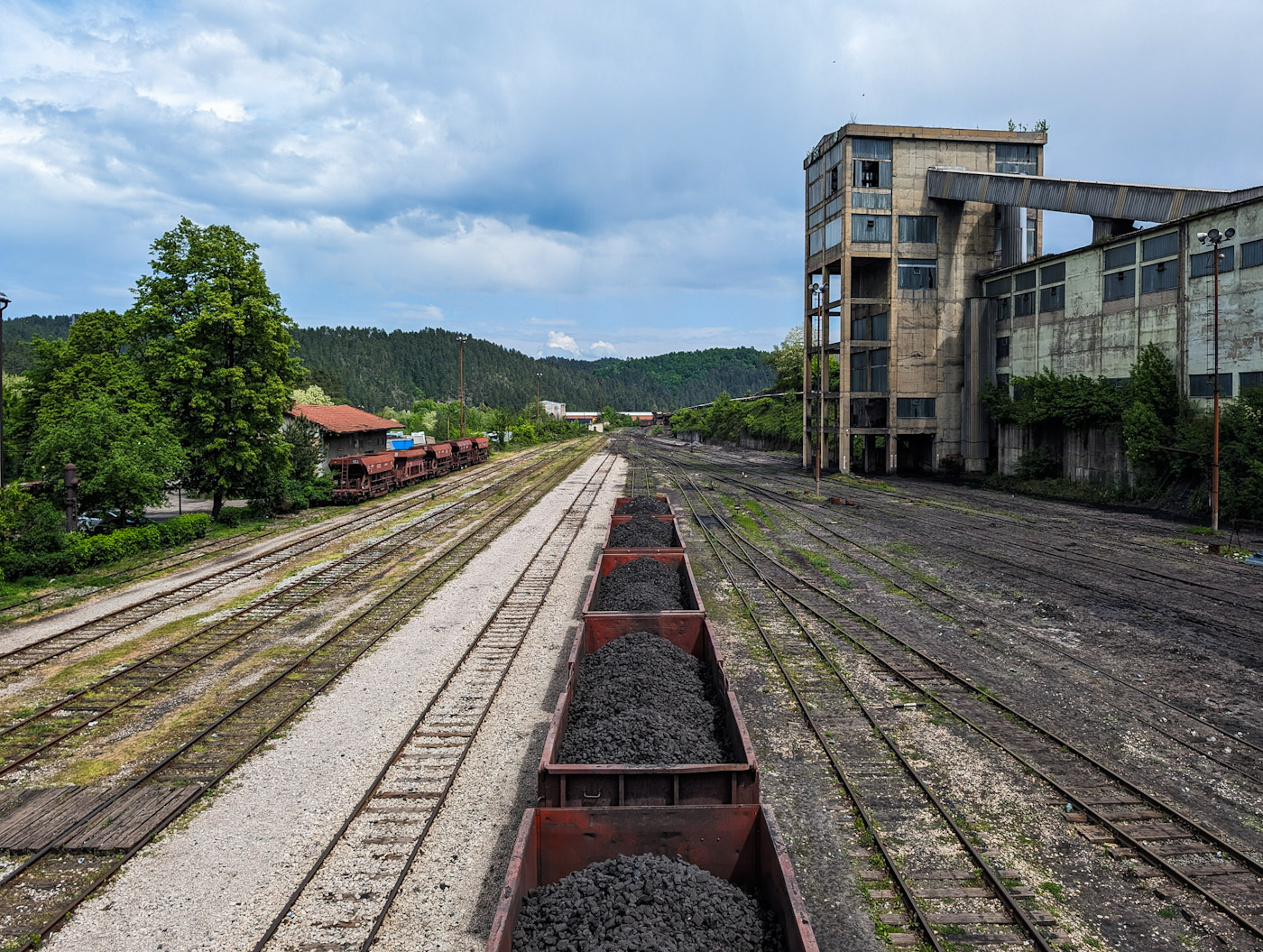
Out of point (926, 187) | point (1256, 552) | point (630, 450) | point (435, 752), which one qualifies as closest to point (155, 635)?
point (435, 752)

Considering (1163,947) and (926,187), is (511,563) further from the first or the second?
(926,187)

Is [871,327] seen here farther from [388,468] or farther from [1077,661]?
[1077,661]

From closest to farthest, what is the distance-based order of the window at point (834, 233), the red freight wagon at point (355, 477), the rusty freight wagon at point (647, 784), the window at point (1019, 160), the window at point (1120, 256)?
1. the rusty freight wagon at point (647, 784)
2. the window at point (1120, 256)
3. the red freight wagon at point (355, 477)
4. the window at point (1019, 160)
5. the window at point (834, 233)

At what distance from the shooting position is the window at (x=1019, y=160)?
161ft

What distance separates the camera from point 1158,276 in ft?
109

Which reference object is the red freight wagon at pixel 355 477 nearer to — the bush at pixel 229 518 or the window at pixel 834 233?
the bush at pixel 229 518

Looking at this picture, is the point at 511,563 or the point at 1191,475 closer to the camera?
the point at 511,563

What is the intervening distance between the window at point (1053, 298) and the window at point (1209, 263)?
799 cm

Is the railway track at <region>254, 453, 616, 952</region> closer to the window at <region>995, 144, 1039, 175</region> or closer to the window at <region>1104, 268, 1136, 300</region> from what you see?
the window at <region>1104, 268, 1136, 300</region>

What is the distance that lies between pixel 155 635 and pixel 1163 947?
57.7 feet

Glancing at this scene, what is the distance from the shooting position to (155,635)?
619 inches

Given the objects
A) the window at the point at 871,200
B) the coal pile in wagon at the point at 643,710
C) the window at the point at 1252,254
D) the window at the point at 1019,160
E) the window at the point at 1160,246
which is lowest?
the coal pile in wagon at the point at 643,710

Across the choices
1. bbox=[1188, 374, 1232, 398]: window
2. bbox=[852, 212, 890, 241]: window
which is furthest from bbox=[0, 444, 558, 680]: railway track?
bbox=[1188, 374, 1232, 398]: window

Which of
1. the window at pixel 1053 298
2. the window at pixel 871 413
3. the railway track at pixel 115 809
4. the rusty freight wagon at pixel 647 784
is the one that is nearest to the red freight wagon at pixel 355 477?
the railway track at pixel 115 809
